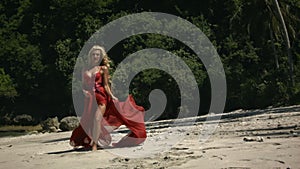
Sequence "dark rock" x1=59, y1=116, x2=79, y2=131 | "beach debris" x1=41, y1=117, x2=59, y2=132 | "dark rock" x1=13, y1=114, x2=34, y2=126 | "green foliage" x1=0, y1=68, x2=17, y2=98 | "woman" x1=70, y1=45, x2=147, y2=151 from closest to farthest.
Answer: "woman" x1=70, y1=45, x2=147, y2=151
"dark rock" x1=59, y1=116, x2=79, y2=131
"beach debris" x1=41, y1=117, x2=59, y2=132
"green foliage" x1=0, y1=68, x2=17, y2=98
"dark rock" x1=13, y1=114, x2=34, y2=126

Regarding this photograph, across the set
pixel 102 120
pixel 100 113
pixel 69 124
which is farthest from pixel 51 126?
pixel 100 113

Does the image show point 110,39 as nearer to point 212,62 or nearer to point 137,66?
point 137,66

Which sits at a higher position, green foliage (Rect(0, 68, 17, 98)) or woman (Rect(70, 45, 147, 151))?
green foliage (Rect(0, 68, 17, 98))

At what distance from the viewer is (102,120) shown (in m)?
9.37

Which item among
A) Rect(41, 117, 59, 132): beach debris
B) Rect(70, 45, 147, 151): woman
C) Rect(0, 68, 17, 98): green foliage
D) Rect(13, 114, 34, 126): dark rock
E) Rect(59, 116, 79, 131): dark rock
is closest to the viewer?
Rect(70, 45, 147, 151): woman

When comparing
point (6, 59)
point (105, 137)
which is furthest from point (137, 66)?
point (105, 137)

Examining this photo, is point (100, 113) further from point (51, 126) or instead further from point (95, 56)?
point (51, 126)

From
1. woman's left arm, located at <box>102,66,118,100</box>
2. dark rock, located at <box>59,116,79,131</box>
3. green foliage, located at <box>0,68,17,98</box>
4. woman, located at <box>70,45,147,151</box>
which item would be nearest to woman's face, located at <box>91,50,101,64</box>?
woman, located at <box>70,45,147,151</box>

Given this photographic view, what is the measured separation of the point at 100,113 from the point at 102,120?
15 cm

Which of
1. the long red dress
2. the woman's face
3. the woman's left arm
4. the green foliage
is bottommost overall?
the long red dress

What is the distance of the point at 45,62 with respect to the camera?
42.4 meters

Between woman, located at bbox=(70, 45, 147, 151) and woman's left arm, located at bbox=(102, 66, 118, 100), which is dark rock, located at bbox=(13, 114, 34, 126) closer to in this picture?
woman, located at bbox=(70, 45, 147, 151)

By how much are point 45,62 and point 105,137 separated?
111ft

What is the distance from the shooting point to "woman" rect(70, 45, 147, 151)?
9.30 metres
